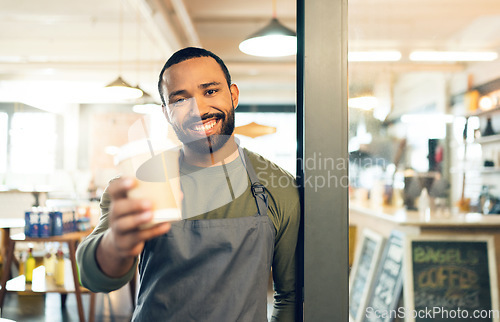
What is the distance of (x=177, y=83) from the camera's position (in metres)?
0.93

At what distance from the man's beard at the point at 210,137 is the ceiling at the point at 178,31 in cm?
252

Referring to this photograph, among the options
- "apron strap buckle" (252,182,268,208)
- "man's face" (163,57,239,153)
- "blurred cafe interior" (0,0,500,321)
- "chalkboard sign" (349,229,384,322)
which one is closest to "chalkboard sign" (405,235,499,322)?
"blurred cafe interior" (0,0,500,321)

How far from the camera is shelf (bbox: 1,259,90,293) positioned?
3.11m

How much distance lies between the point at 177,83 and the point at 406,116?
483 centimetres

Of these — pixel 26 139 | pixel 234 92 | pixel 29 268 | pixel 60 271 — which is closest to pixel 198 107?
pixel 234 92

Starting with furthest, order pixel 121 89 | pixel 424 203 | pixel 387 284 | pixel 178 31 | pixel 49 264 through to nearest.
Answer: pixel 178 31
pixel 121 89
pixel 49 264
pixel 424 203
pixel 387 284

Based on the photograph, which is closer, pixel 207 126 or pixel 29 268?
pixel 207 126

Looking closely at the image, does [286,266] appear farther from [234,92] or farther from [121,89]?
[121,89]

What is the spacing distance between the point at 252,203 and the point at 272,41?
2.19 m

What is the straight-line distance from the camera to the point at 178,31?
5.75 metres

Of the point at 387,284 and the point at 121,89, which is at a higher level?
the point at 121,89

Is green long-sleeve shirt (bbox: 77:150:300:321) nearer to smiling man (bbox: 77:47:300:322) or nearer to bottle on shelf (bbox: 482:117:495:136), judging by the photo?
smiling man (bbox: 77:47:300:322)

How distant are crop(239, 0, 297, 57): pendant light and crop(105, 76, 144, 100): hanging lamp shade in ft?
4.33

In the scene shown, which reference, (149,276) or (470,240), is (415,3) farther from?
(149,276)
